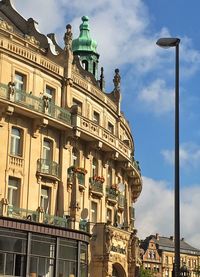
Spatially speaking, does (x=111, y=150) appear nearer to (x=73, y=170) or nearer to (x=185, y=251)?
(x=73, y=170)

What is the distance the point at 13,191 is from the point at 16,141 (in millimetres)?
3271

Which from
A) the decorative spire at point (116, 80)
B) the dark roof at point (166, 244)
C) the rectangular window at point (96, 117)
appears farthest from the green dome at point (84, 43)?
the dark roof at point (166, 244)

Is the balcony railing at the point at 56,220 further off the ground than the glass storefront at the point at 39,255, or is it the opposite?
the balcony railing at the point at 56,220

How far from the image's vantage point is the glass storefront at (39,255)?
3138cm

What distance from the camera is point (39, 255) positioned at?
108 feet

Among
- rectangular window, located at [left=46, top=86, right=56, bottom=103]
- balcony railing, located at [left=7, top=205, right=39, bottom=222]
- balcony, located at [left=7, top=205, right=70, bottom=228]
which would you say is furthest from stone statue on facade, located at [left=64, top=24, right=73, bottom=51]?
balcony railing, located at [left=7, top=205, right=39, bottom=222]

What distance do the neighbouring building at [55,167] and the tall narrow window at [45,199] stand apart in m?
0.07

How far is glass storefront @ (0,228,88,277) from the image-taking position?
3138 cm

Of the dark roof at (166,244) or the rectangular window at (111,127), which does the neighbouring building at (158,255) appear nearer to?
the dark roof at (166,244)

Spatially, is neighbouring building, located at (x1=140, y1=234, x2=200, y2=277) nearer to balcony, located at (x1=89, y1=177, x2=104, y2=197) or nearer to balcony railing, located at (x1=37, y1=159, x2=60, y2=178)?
balcony, located at (x1=89, y1=177, x2=104, y2=197)

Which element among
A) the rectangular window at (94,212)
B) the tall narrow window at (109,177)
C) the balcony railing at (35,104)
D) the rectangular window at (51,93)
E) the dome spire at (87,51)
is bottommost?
the rectangular window at (94,212)

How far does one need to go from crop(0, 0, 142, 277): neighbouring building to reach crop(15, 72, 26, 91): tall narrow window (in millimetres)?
68

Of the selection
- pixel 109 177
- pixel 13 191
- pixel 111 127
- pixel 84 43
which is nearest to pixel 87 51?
pixel 84 43

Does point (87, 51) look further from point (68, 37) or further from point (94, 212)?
point (94, 212)
